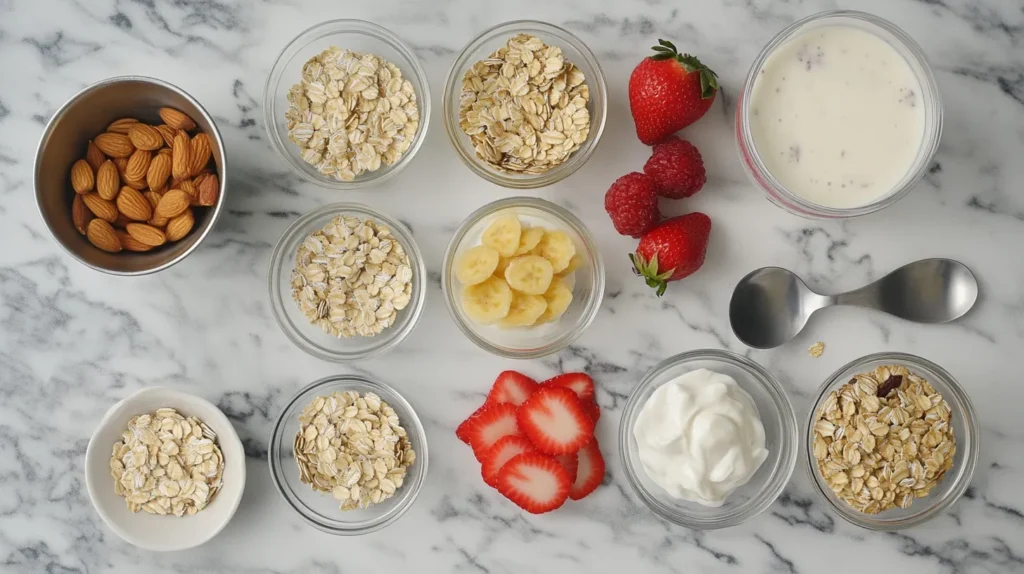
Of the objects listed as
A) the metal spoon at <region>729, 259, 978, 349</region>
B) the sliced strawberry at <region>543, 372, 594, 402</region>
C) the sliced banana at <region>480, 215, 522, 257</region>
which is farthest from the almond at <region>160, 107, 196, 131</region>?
the metal spoon at <region>729, 259, 978, 349</region>

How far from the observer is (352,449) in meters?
1.44

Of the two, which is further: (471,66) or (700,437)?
(471,66)

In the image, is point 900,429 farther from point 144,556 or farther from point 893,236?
point 144,556

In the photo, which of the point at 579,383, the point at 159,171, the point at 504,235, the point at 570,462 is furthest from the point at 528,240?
the point at 159,171

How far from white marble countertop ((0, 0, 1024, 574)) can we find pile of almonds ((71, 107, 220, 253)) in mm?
136

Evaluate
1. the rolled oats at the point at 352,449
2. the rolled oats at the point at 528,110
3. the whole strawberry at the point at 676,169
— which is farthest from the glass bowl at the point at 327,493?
the whole strawberry at the point at 676,169

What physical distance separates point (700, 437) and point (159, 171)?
3.32 feet

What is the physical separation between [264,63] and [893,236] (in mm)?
1209

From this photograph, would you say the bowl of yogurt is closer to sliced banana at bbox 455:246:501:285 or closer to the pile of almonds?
sliced banana at bbox 455:246:501:285

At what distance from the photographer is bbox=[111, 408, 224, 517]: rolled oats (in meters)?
1.42

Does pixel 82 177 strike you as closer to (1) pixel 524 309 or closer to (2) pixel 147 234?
(2) pixel 147 234

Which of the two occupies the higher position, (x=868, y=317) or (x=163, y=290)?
(x=868, y=317)

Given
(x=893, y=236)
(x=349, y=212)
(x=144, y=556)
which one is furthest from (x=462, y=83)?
(x=144, y=556)

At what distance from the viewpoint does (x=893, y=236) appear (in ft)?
4.78
